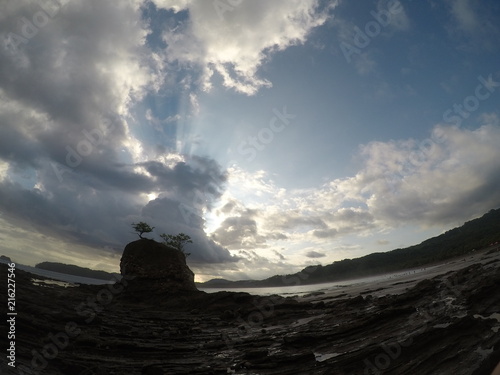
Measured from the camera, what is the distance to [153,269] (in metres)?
43.3

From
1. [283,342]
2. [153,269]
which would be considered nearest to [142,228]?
[153,269]

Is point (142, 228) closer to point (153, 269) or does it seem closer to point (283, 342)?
point (153, 269)

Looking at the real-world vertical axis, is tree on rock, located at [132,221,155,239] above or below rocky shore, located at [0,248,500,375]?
above

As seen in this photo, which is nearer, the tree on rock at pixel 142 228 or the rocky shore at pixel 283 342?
the rocky shore at pixel 283 342

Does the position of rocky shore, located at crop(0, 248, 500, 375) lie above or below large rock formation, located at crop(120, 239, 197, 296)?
below

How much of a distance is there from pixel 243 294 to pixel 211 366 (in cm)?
2273

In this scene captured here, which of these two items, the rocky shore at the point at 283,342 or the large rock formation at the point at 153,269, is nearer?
the rocky shore at the point at 283,342

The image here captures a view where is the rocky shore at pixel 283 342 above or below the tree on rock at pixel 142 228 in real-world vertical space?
below

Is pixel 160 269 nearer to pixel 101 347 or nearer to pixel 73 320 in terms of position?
pixel 73 320

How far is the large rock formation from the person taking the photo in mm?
41844

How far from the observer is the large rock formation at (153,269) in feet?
137

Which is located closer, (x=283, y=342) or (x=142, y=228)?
(x=283, y=342)

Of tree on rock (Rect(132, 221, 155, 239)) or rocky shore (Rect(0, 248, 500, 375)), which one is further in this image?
tree on rock (Rect(132, 221, 155, 239))

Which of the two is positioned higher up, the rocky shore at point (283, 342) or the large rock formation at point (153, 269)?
the large rock formation at point (153, 269)
